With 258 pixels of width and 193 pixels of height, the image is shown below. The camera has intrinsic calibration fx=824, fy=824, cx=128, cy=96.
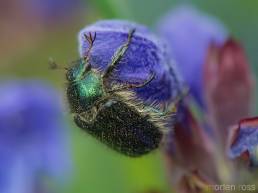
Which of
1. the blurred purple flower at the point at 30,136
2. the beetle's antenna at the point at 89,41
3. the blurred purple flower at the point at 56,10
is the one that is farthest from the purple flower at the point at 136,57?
the blurred purple flower at the point at 56,10

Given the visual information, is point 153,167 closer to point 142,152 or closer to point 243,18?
point 243,18

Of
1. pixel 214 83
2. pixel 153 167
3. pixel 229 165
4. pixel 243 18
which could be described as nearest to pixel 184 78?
pixel 214 83

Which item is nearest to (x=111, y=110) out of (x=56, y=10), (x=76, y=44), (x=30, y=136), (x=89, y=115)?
(x=89, y=115)

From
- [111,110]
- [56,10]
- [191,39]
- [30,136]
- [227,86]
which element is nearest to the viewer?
[111,110]

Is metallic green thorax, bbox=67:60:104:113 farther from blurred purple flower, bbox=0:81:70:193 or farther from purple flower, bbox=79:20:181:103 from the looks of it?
blurred purple flower, bbox=0:81:70:193

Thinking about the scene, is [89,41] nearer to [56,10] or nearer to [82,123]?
[82,123]
